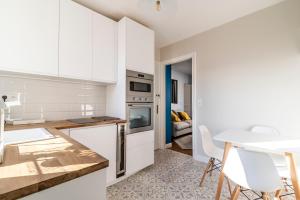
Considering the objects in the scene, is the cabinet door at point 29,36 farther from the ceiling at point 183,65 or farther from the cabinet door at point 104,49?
the ceiling at point 183,65

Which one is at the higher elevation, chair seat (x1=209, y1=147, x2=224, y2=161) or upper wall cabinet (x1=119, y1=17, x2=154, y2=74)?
upper wall cabinet (x1=119, y1=17, x2=154, y2=74)

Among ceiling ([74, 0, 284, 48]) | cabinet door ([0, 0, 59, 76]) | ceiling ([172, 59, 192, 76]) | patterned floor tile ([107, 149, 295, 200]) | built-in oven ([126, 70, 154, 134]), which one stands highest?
ceiling ([172, 59, 192, 76])

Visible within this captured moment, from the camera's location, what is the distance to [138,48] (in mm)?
2203

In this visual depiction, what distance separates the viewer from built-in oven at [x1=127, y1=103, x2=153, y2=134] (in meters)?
2.07

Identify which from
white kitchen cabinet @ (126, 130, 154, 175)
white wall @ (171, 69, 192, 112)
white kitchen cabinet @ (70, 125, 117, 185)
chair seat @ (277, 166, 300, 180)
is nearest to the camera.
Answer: chair seat @ (277, 166, 300, 180)

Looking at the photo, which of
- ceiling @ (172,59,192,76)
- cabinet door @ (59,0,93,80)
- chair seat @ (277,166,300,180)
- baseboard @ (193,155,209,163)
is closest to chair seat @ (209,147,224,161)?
chair seat @ (277,166,300,180)

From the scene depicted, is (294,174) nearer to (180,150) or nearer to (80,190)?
(80,190)

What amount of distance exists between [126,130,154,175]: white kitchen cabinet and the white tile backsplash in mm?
703

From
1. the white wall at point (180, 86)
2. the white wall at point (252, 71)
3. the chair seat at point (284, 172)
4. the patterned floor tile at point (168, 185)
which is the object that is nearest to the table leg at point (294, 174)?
the chair seat at point (284, 172)

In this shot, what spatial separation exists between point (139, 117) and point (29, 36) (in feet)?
5.23

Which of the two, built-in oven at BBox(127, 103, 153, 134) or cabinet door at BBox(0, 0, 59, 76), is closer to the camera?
cabinet door at BBox(0, 0, 59, 76)

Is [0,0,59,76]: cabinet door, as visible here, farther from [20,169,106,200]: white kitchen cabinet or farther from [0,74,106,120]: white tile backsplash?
[20,169,106,200]: white kitchen cabinet

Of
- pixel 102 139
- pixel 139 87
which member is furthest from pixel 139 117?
pixel 102 139

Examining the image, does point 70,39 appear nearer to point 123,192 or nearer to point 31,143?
point 31,143
